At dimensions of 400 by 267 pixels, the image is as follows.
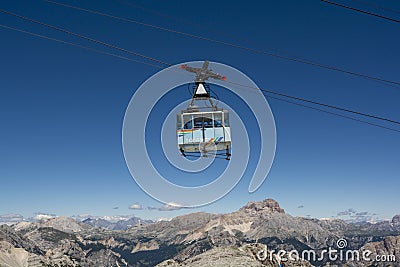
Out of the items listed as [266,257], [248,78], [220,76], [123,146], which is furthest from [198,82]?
[266,257]

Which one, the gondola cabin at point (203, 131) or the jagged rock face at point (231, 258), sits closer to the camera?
the gondola cabin at point (203, 131)

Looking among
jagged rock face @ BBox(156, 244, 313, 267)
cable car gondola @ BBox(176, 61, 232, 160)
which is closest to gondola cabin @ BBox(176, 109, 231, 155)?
cable car gondola @ BBox(176, 61, 232, 160)

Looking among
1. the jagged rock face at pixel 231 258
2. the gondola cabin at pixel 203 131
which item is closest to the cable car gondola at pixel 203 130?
the gondola cabin at pixel 203 131

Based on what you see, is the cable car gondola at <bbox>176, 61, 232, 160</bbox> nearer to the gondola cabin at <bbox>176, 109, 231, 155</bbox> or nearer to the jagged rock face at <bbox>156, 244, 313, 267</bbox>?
the gondola cabin at <bbox>176, 109, 231, 155</bbox>

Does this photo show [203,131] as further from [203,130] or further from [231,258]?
[231,258]

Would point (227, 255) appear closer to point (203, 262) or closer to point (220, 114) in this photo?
point (203, 262)

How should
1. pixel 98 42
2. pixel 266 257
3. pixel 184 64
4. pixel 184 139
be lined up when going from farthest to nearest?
1. pixel 266 257
2. pixel 184 139
3. pixel 184 64
4. pixel 98 42

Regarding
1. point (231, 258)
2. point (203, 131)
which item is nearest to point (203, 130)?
point (203, 131)

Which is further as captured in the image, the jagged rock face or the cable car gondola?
the jagged rock face

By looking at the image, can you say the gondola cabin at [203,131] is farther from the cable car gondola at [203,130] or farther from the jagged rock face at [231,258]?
the jagged rock face at [231,258]
